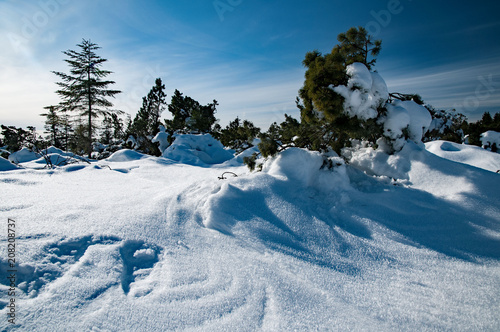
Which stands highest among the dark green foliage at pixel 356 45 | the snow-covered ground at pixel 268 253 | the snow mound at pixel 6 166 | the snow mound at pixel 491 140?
the dark green foliage at pixel 356 45

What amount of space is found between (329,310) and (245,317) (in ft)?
1.76

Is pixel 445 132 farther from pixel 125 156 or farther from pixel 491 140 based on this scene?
pixel 125 156

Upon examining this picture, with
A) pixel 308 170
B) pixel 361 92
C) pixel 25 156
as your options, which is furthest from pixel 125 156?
pixel 361 92

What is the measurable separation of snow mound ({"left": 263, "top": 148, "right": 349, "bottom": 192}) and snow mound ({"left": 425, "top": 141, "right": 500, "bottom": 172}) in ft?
15.6

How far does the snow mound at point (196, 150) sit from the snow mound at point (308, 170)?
22.5 ft

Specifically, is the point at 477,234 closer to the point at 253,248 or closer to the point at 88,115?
the point at 253,248

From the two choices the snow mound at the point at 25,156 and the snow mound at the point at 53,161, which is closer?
the snow mound at the point at 53,161

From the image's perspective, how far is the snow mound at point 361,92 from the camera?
3.12 metres

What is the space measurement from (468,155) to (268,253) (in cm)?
837

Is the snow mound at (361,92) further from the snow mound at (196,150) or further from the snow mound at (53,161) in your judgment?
the snow mound at (196,150)

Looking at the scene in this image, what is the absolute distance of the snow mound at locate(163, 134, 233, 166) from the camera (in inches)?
397

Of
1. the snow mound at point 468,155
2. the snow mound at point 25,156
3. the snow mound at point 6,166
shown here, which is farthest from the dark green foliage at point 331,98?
the snow mound at point 25,156

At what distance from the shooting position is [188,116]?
54.2ft

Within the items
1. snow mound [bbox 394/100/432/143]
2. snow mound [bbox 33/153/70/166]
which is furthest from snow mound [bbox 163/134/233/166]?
snow mound [bbox 394/100/432/143]
